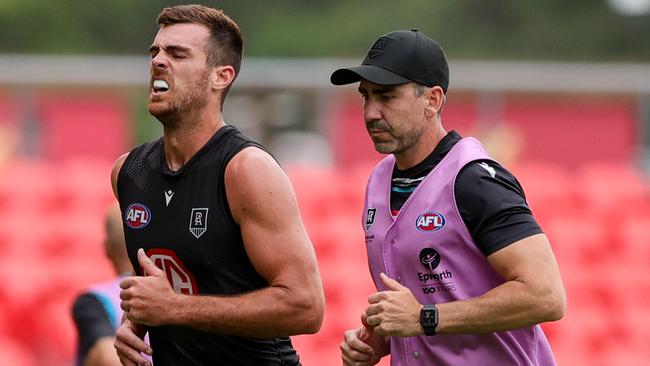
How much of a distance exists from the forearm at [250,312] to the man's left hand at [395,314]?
0.20m

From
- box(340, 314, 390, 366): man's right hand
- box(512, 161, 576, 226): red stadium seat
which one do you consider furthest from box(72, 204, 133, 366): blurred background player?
box(512, 161, 576, 226): red stadium seat

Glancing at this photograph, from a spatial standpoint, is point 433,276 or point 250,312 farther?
point 433,276

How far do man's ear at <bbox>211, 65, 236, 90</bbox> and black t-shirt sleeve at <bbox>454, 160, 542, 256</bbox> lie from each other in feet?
2.84

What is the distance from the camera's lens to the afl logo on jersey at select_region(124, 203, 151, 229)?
14.2 feet

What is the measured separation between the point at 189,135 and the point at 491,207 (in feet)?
3.51

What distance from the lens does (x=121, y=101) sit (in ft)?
61.8

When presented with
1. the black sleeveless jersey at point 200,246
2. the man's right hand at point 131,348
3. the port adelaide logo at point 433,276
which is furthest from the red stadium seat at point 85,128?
the port adelaide logo at point 433,276

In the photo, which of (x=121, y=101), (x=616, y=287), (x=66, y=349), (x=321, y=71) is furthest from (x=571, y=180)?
(x=121, y=101)

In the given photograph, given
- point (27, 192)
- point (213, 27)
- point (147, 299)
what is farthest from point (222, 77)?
point (27, 192)

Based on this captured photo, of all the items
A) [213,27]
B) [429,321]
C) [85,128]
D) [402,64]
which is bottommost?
Result: [429,321]

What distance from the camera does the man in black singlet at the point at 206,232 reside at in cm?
403

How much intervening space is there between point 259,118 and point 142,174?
9993 millimetres

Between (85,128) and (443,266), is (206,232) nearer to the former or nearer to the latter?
(443,266)

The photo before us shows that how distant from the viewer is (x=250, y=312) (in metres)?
4.02
